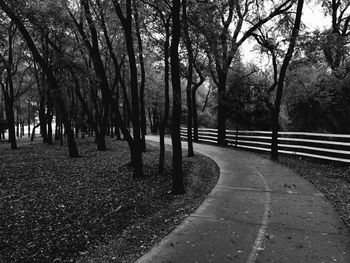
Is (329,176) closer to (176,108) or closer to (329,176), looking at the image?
(329,176)

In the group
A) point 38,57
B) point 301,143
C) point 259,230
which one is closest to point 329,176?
point 301,143

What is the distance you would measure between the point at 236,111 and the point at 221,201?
1654 cm

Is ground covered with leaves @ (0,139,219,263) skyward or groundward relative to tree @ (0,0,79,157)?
groundward

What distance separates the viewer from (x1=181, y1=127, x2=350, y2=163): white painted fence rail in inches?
475

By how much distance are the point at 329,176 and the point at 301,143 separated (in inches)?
175

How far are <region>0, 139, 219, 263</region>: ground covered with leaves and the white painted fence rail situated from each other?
15.1 feet

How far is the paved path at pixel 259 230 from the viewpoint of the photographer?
15.9 ft

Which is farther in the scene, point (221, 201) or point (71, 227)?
point (221, 201)

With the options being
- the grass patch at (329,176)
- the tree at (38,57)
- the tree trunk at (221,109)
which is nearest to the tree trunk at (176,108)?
the grass patch at (329,176)

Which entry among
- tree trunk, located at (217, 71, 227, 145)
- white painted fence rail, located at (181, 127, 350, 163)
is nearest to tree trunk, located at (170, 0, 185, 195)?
white painted fence rail, located at (181, 127, 350, 163)

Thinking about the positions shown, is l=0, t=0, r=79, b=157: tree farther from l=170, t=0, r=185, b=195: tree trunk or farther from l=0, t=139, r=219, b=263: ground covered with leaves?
l=170, t=0, r=185, b=195: tree trunk

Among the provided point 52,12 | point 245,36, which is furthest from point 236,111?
point 52,12

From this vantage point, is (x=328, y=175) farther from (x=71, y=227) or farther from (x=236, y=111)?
(x=236, y=111)

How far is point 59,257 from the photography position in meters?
5.67
